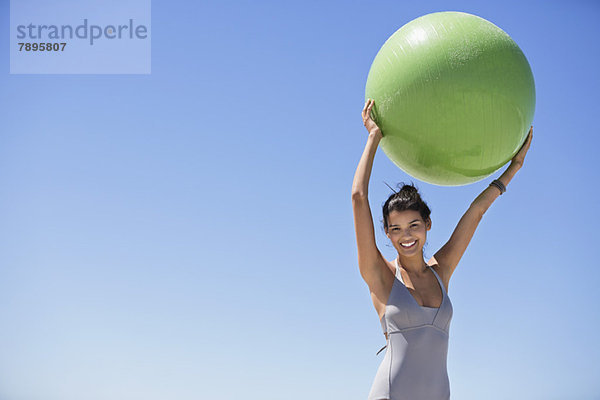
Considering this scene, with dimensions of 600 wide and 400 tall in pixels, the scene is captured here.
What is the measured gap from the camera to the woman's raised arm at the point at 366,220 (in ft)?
12.2

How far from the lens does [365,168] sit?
3785 millimetres

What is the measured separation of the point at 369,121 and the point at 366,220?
0.66 m

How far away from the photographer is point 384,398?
3.64 meters

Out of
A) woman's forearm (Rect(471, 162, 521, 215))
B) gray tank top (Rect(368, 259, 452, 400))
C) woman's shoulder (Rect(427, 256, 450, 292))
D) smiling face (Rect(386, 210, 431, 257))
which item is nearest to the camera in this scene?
gray tank top (Rect(368, 259, 452, 400))

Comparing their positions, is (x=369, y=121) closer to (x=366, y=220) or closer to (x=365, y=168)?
(x=365, y=168)

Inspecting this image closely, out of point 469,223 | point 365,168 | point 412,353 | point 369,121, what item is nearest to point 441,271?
point 469,223

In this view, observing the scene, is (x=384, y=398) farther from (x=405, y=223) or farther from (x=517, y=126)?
(x=517, y=126)

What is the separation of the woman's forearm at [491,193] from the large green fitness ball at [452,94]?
0.26 m

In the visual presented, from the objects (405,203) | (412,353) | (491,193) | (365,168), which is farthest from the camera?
(491,193)

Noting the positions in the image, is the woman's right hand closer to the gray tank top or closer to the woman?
the woman

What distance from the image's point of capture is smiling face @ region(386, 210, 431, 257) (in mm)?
3865

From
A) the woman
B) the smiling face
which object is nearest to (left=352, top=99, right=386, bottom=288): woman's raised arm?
the woman

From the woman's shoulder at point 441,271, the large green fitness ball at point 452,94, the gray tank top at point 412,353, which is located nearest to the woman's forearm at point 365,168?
the large green fitness ball at point 452,94

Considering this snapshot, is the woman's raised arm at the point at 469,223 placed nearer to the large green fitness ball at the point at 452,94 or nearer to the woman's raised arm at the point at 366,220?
the large green fitness ball at the point at 452,94
